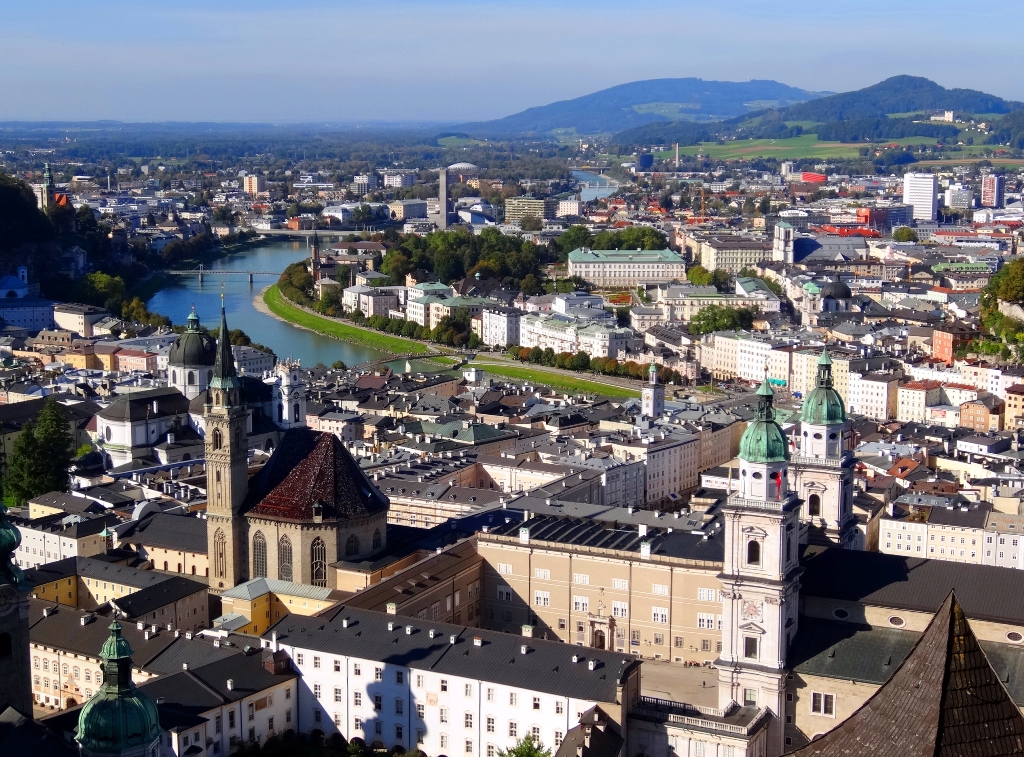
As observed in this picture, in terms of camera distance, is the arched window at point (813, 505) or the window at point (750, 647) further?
the arched window at point (813, 505)

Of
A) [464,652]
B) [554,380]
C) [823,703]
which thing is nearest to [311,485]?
[464,652]

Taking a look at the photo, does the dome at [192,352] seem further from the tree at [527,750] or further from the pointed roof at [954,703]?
the pointed roof at [954,703]

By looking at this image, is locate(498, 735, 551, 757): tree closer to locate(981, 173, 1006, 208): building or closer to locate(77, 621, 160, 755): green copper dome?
locate(77, 621, 160, 755): green copper dome

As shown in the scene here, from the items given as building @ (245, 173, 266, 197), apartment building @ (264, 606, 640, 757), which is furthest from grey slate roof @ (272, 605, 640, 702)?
building @ (245, 173, 266, 197)

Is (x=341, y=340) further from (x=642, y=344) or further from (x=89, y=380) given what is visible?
(x=89, y=380)

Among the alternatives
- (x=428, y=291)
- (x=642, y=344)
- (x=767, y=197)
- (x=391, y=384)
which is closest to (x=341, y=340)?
(x=428, y=291)

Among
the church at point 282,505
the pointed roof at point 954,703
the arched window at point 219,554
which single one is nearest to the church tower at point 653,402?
the church at point 282,505
